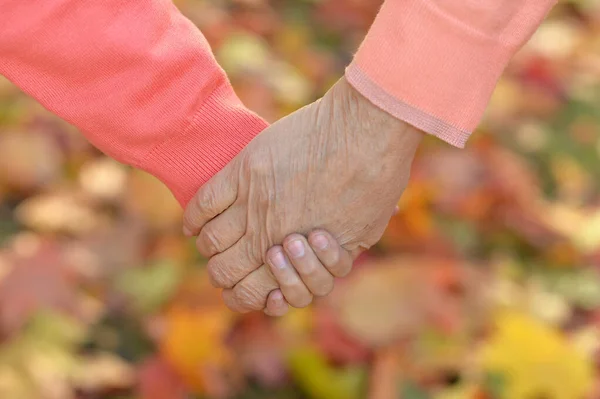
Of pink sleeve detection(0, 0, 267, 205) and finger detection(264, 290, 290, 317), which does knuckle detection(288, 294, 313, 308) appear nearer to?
finger detection(264, 290, 290, 317)

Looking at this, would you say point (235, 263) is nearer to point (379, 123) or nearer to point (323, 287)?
point (323, 287)

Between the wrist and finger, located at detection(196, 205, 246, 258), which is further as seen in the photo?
finger, located at detection(196, 205, 246, 258)

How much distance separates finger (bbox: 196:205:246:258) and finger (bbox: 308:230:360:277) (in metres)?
0.09

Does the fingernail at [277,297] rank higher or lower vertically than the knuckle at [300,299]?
lower

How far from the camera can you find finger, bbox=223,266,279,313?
1182 millimetres

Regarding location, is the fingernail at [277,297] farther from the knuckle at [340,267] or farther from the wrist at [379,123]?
the wrist at [379,123]

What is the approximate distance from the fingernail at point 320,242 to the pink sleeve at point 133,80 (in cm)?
15

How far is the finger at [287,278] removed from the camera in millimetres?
1133

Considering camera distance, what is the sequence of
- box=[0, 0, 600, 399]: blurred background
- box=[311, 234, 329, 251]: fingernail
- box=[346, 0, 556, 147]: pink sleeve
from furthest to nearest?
box=[0, 0, 600, 399]: blurred background
box=[311, 234, 329, 251]: fingernail
box=[346, 0, 556, 147]: pink sleeve

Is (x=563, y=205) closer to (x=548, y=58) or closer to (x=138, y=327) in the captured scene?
(x=548, y=58)

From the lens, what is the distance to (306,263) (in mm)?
1120

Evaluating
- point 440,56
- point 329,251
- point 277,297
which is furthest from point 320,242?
point 440,56

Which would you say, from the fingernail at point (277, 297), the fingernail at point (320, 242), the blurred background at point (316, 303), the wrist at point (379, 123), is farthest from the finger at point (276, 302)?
the blurred background at point (316, 303)

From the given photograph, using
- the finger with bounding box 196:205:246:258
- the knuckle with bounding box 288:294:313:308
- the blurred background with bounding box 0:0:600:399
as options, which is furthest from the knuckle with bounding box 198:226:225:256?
the blurred background with bounding box 0:0:600:399
